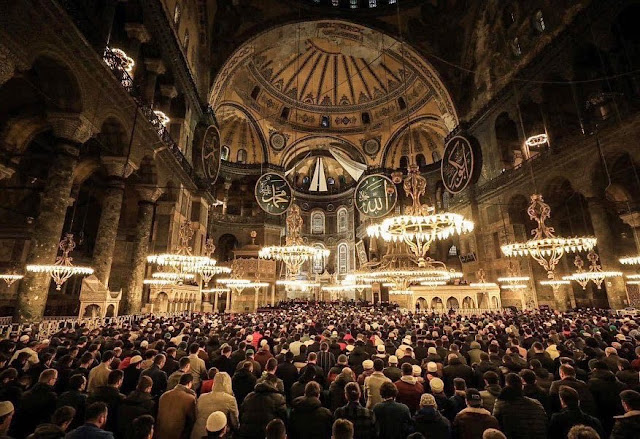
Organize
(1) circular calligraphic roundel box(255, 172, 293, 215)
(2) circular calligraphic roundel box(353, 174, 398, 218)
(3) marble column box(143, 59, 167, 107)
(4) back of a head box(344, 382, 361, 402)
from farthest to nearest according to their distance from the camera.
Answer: (2) circular calligraphic roundel box(353, 174, 398, 218)
(1) circular calligraphic roundel box(255, 172, 293, 215)
(3) marble column box(143, 59, 167, 107)
(4) back of a head box(344, 382, 361, 402)

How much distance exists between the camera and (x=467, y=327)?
8203mm

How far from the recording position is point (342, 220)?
3047 centimetres

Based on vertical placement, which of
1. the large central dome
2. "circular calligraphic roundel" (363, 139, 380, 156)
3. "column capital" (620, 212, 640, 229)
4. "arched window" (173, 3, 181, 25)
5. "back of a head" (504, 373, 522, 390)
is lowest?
"back of a head" (504, 373, 522, 390)

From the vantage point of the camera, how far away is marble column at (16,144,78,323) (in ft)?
19.6

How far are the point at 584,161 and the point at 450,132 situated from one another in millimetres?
8028

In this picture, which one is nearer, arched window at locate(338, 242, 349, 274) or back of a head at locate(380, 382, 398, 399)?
back of a head at locate(380, 382, 398, 399)

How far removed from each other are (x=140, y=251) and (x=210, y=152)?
5810 mm

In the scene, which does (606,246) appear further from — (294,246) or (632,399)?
(632,399)

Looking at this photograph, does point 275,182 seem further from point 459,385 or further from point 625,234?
point 625,234

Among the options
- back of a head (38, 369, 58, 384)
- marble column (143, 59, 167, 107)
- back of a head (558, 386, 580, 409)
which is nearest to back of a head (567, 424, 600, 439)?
back of a head (558, 386, 580, 409)

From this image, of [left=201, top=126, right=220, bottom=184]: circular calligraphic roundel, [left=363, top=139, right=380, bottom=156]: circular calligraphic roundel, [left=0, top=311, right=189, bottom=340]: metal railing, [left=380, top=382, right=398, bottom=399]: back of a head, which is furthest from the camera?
[left=363, top=139, right=380, bottom=156]: circular calligraphic roundel

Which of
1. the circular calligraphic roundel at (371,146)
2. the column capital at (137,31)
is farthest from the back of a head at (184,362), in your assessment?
the circular calligraphic roundel at (371,146)

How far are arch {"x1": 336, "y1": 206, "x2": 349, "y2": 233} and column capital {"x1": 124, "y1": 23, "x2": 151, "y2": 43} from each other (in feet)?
73.8

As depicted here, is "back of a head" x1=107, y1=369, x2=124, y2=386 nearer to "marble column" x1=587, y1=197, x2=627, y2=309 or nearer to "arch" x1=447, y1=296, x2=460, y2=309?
"marble column" x1=587, y1=197, x2=627, y2=309
